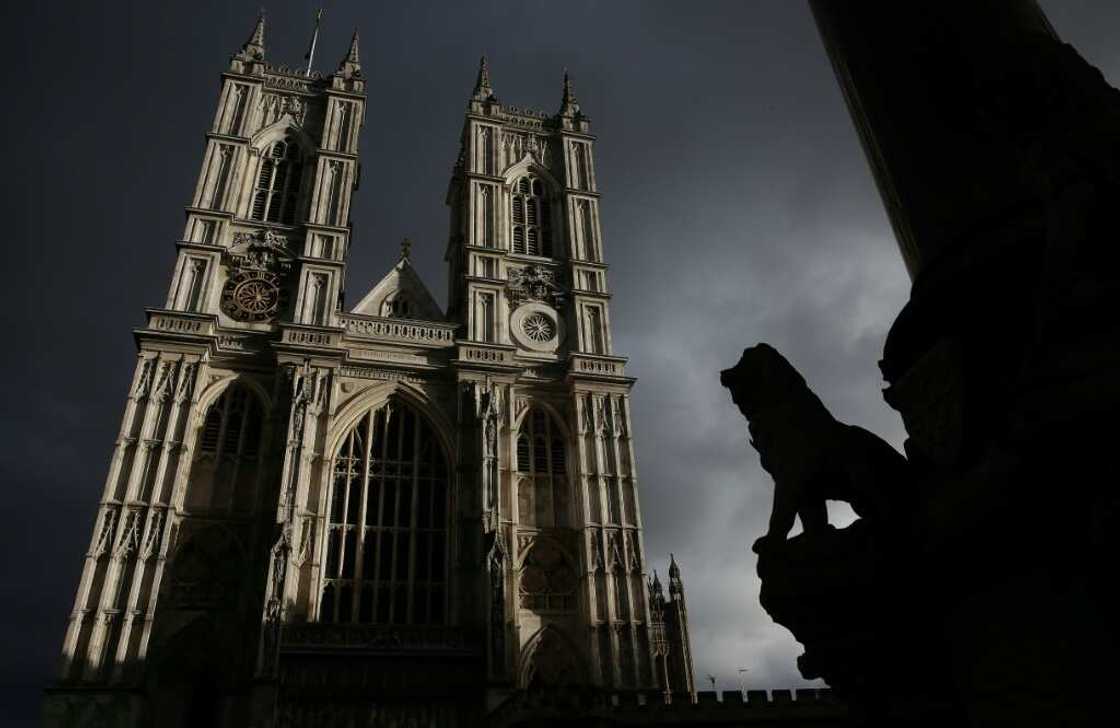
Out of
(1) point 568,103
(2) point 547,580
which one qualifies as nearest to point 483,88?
(1) point 568,103

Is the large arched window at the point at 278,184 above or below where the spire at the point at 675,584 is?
above

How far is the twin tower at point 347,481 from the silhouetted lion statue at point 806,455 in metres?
11.2

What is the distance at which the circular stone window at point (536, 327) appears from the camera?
26438 millimetres

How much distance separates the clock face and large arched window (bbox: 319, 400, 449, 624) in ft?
16.3

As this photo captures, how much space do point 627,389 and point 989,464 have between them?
2287 cm

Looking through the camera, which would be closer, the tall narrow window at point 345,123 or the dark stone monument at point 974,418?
the dark stone monument at point 974,418

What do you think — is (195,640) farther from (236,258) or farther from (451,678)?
(236,258)

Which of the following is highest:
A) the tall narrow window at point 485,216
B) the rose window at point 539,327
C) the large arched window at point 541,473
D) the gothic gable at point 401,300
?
the tall narrow window at point 485,216

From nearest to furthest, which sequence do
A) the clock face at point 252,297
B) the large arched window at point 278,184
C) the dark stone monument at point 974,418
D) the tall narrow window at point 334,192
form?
the dark stone monument at point 974,418 < the clock face at point 252,297 < the tall narrow window at point 334,192 < the large arched window at point 278,184

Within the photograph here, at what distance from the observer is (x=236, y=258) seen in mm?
25141

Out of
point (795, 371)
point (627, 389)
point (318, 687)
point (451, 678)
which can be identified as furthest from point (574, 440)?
point (795, 371)

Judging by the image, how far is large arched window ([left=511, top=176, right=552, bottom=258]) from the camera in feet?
96.0

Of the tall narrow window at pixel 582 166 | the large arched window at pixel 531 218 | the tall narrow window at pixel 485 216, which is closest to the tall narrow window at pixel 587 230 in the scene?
the tall narrow window at pixel 582 166

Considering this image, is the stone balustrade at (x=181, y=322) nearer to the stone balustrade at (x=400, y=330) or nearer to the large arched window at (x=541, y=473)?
the stone balustrade at (x=400, y=330)
